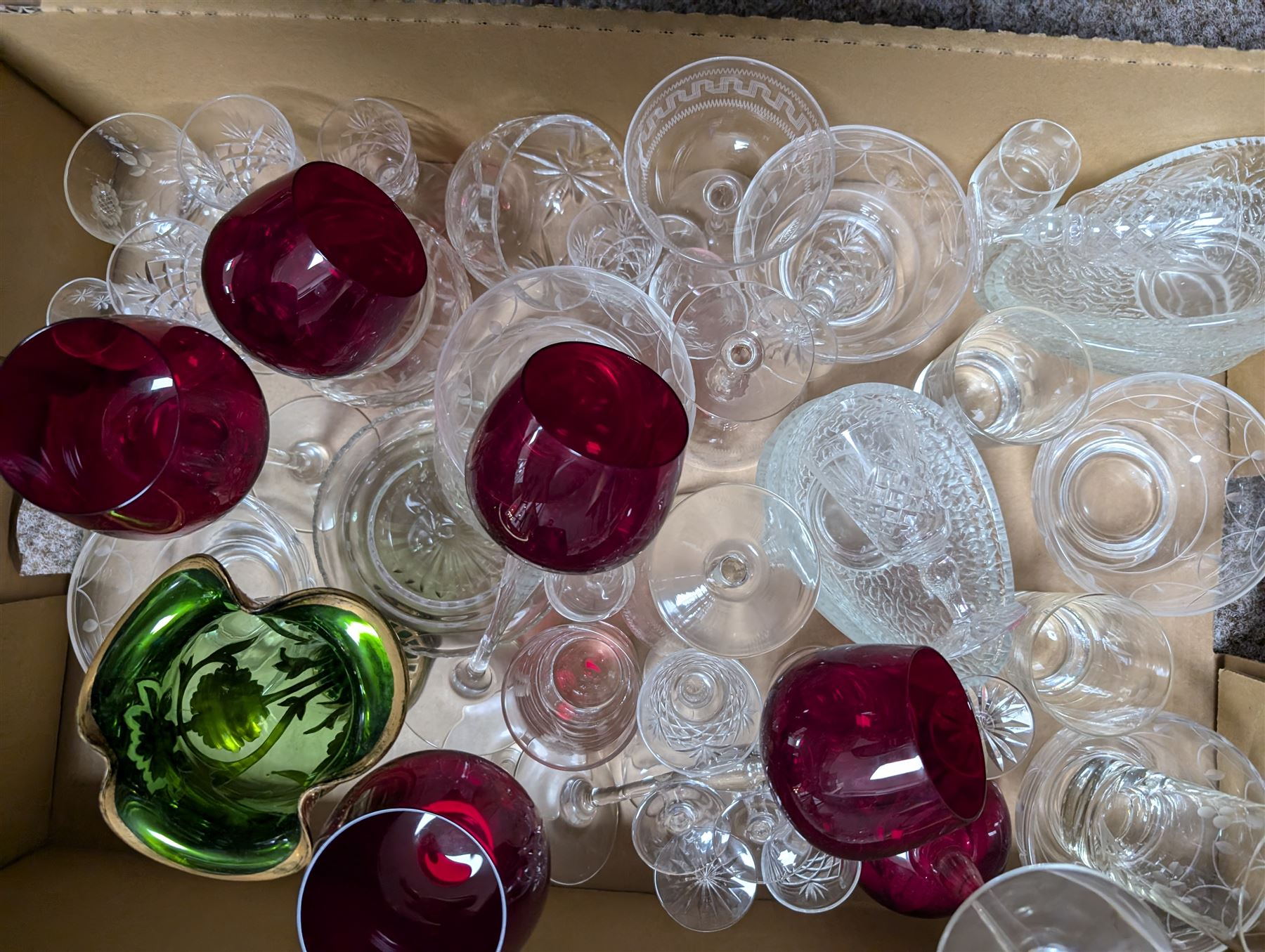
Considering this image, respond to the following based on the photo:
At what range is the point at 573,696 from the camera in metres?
0.61

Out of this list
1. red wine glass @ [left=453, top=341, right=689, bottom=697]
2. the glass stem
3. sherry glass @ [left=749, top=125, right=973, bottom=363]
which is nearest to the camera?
red wine glass @ [left=453, top=341, right=689, bottom=697]

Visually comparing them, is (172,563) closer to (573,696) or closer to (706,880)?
(573,696)

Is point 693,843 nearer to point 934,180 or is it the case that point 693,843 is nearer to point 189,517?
point 189,517

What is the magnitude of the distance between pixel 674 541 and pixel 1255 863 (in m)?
0.45

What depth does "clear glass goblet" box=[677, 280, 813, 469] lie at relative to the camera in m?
0.63

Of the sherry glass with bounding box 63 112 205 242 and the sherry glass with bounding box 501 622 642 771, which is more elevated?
the sherry glass with bounding box 63 112 205 242

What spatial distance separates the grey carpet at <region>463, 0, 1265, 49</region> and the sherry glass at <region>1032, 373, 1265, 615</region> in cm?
31

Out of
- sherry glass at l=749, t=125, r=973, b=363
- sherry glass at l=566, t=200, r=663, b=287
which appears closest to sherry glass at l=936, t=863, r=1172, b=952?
sherry glass at l=749, t=125, r=973, b=363

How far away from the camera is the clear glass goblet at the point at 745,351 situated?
0.63 meters

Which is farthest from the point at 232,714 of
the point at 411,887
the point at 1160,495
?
the point at 1160,495

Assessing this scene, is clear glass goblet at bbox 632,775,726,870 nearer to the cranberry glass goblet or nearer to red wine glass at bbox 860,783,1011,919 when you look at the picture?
red wine glass at bbox 860,783,1011,919

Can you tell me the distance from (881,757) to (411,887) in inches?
10.0

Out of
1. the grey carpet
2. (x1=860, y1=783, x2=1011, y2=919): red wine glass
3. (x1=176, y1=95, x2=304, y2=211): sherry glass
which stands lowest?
(x1=860, y1=783, x2=1011, y2=919): red wine glass

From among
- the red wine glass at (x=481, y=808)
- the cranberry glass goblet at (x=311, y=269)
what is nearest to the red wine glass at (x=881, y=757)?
the red wine glass at (x=481, y=808)
